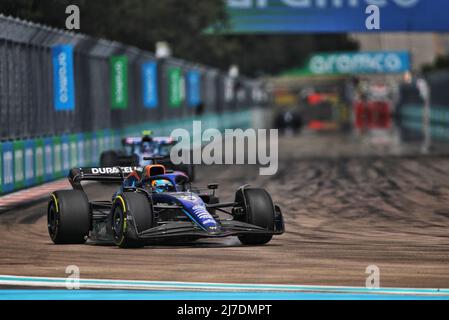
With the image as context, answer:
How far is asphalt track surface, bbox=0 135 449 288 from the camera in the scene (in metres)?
13.0

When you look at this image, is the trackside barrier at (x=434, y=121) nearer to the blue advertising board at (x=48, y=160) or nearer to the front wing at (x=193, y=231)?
the blue advertising board at (x=48, y=160)

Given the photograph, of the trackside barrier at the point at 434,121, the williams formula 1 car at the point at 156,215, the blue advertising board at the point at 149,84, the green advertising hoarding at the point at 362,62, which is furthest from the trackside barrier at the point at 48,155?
the green advertising hoarding at the point at 362,62

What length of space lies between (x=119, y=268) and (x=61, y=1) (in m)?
19.4

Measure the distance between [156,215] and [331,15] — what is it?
39.8 m

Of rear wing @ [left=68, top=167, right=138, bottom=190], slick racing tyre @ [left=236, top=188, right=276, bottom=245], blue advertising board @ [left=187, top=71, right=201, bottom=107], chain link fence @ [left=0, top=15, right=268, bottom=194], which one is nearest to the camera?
slick racing tyre @ [left=236, top=188, right=276, bottom=245]

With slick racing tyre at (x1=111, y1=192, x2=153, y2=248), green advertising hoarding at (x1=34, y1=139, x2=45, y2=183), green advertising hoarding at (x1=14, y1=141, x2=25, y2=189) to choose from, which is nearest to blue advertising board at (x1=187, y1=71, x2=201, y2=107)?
green advertising hoarding at (x1=34, y1=139, x2=45, y2=183)

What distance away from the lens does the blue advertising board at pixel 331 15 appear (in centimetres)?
5356

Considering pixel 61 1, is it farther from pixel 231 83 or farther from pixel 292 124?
pixel 231 83

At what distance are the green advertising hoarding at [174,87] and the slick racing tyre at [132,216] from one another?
36.9m

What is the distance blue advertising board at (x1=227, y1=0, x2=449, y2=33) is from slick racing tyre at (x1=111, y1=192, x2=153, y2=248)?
38.0m

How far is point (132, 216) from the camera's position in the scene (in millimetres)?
14766

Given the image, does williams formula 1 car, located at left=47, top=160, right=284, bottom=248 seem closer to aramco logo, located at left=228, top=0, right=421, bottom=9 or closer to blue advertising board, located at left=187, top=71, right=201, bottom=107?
aramco logo, located at left=228, top=0, right=421, bottom=9

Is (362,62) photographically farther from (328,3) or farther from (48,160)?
(48,160)

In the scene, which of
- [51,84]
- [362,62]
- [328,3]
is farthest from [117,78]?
[362,62]
